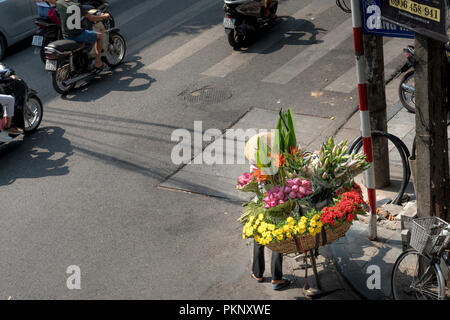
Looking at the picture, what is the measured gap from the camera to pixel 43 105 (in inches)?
474

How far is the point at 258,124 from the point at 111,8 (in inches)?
304

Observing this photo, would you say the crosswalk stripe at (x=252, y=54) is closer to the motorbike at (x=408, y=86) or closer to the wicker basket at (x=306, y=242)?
the motorbike at (x=408, y=86)

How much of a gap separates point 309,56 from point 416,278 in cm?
727

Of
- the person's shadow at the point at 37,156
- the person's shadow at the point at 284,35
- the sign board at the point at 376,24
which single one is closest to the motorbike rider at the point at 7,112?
the person's shadow at the point at 37,156

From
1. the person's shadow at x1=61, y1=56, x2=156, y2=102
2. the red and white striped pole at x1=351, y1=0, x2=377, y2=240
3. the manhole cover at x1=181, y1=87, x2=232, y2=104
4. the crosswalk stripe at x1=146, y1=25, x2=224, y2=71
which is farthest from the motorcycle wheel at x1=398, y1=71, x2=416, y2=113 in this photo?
the crosswalk stripe at x1=146, y1=25, x2=224, y2=71

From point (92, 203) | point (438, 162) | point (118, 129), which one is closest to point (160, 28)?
point (118, 129)

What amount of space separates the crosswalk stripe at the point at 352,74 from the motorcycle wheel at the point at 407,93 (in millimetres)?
1197

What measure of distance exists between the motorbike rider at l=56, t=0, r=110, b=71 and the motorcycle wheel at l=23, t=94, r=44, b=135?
76.8 inches

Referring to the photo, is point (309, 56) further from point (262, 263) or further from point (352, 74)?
point (262, 263)

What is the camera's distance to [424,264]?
5.99 metres

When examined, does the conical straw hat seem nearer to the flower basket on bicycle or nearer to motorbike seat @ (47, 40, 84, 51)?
the flower basket on bicycle

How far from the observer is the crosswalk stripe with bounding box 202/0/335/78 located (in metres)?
12.6

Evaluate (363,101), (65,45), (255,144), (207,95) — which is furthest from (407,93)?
(65,45)

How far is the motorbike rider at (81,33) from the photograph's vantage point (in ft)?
39.8
